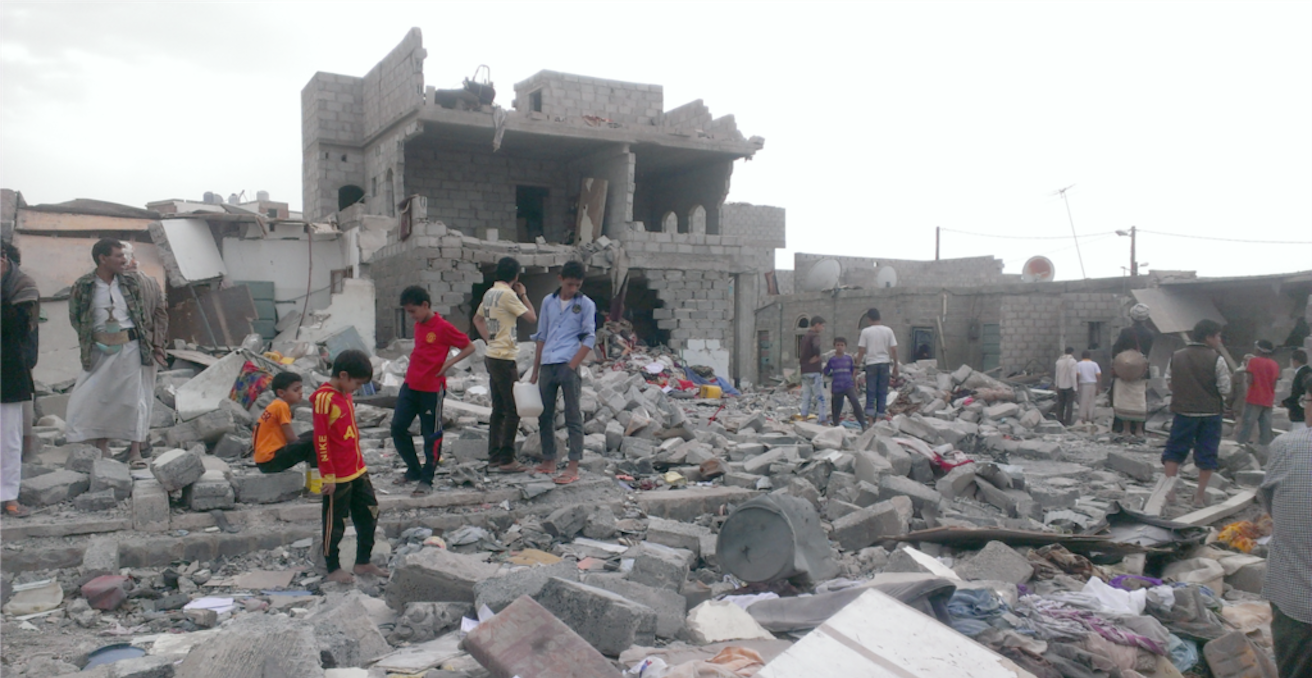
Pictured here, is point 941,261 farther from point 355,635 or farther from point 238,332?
point 355,635

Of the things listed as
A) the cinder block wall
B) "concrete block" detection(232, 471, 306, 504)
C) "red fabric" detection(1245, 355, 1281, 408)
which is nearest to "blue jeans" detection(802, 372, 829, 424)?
"red fabric" detection(1245, 355, 1281, 408)

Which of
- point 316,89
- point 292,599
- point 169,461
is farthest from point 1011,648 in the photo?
point 316,89

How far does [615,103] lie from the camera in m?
17.5

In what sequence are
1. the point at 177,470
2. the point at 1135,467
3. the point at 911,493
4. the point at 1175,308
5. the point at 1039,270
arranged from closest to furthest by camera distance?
the point at 177,470
the point at 911,493
the point at 1135,467
the point at 1175,308
the point at 1039,270

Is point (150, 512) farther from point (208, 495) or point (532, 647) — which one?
point (532, 647)

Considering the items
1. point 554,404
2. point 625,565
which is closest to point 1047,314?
point 554,404

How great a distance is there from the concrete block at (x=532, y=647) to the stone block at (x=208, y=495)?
97.3 inches

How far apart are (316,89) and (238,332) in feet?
23.3

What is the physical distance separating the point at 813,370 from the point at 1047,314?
35.8 ft

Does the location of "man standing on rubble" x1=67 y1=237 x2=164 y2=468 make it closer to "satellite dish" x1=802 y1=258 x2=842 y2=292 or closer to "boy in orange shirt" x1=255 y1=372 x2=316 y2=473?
"boy in orange shirt" x1=255 y1=372 x2=316 y2=473

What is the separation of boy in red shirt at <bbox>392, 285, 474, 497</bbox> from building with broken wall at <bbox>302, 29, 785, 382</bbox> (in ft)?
27.7

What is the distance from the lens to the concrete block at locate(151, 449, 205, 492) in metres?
4.58

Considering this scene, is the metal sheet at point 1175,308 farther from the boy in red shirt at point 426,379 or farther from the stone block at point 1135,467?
the boy in red shirt at point 426,379

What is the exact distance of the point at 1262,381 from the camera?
877cm
